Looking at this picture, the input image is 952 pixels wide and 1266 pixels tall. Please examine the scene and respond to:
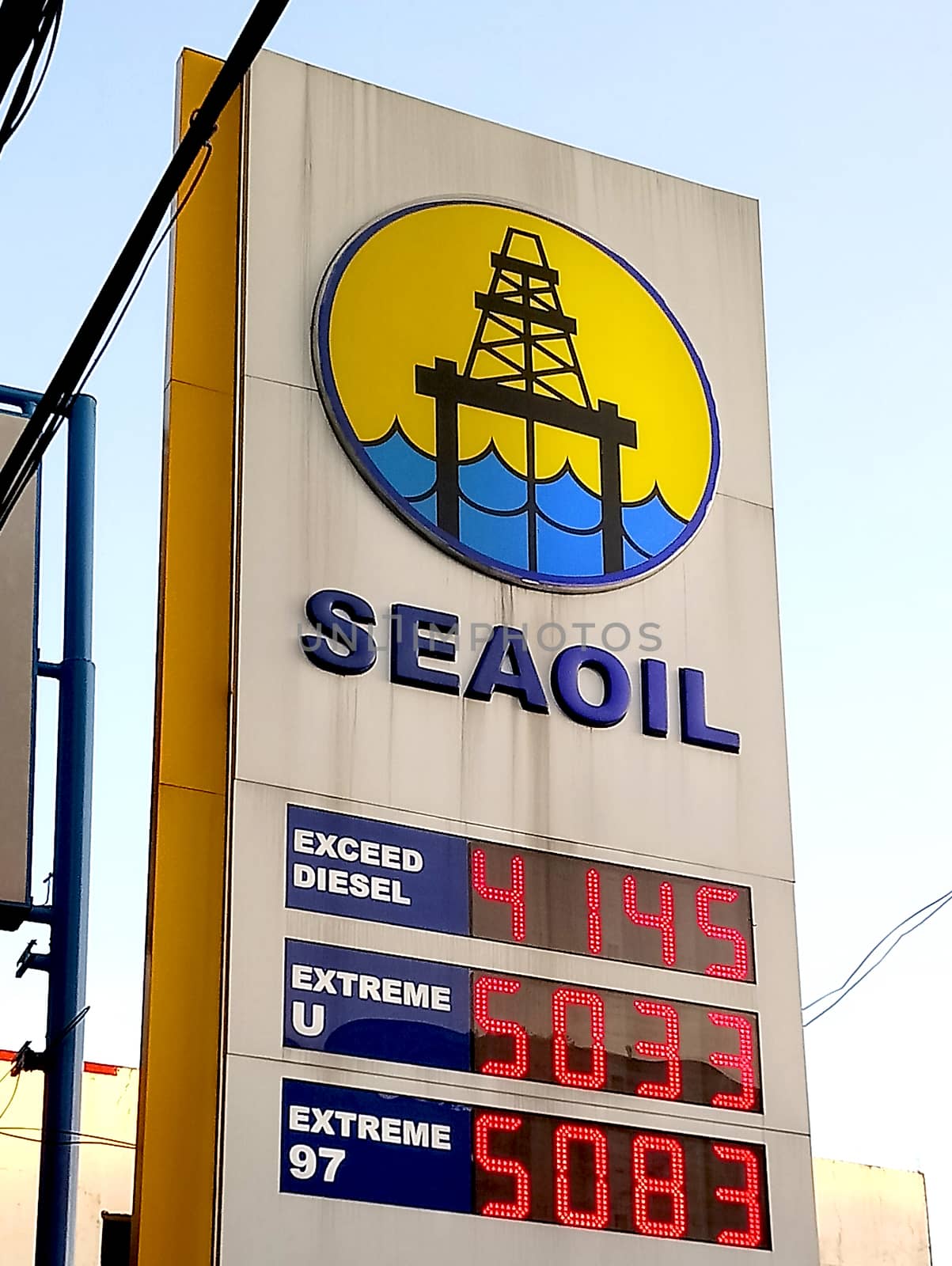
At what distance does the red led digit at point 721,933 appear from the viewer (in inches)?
398

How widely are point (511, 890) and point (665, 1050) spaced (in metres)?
0.99

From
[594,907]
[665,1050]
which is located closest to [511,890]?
[594,907]

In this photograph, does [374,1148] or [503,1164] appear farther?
[503,1164]

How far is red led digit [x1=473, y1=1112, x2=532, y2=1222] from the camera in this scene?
9.15 m

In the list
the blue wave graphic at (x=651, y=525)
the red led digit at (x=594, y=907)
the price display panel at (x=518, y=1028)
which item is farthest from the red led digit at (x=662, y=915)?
the blue wave graphic at (x=651, y=525)

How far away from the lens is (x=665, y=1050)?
386 inches

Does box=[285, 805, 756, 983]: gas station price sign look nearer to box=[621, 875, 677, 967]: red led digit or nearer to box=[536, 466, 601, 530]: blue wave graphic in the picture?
box=[621, 875, 677, 967]: red led digit

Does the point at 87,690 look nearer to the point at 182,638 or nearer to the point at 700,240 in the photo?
the point at 182,638

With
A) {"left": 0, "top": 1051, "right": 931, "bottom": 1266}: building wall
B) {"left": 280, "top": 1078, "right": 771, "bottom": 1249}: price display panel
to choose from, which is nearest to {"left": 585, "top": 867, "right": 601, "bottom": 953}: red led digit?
{"left": 280, "top": 1078, "right": 771, "bottom": 1249}: price display panel

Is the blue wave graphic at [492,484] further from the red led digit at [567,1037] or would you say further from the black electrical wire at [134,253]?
the black electrical wire at [134,253]

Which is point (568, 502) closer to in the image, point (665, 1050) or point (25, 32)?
point (665, 1050)

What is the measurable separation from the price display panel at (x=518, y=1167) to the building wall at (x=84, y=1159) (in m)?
6.29

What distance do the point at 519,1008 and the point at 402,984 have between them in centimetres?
56

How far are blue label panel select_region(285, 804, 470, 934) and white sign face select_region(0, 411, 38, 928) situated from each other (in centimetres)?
137
